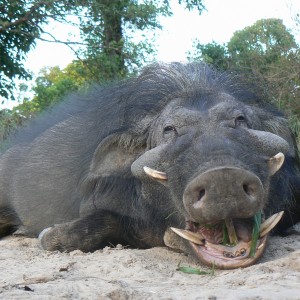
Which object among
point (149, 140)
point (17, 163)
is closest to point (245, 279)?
point (149, 140)

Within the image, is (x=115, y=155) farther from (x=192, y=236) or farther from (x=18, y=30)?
(x=18, y=30)

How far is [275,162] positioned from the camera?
13.1ft

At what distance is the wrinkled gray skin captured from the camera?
3.53 metres

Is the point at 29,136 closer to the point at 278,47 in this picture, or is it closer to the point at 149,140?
the point at 149,140

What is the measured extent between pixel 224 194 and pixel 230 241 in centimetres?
41

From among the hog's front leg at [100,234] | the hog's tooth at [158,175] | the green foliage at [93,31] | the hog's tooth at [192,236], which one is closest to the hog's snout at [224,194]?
the hog's tooth at [192,236]

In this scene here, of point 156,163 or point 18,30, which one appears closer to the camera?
point 156,163

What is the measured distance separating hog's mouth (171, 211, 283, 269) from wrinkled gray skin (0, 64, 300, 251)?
0.43 ft

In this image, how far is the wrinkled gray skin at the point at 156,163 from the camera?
3.53 m

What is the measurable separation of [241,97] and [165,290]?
217cm

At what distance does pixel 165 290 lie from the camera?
3.00 m

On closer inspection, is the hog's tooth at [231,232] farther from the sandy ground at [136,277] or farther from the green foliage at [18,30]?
the green foliage at [18,30]

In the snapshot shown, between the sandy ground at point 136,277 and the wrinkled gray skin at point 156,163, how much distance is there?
24cm

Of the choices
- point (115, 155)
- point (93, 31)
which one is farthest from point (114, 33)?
point (115, 155)
